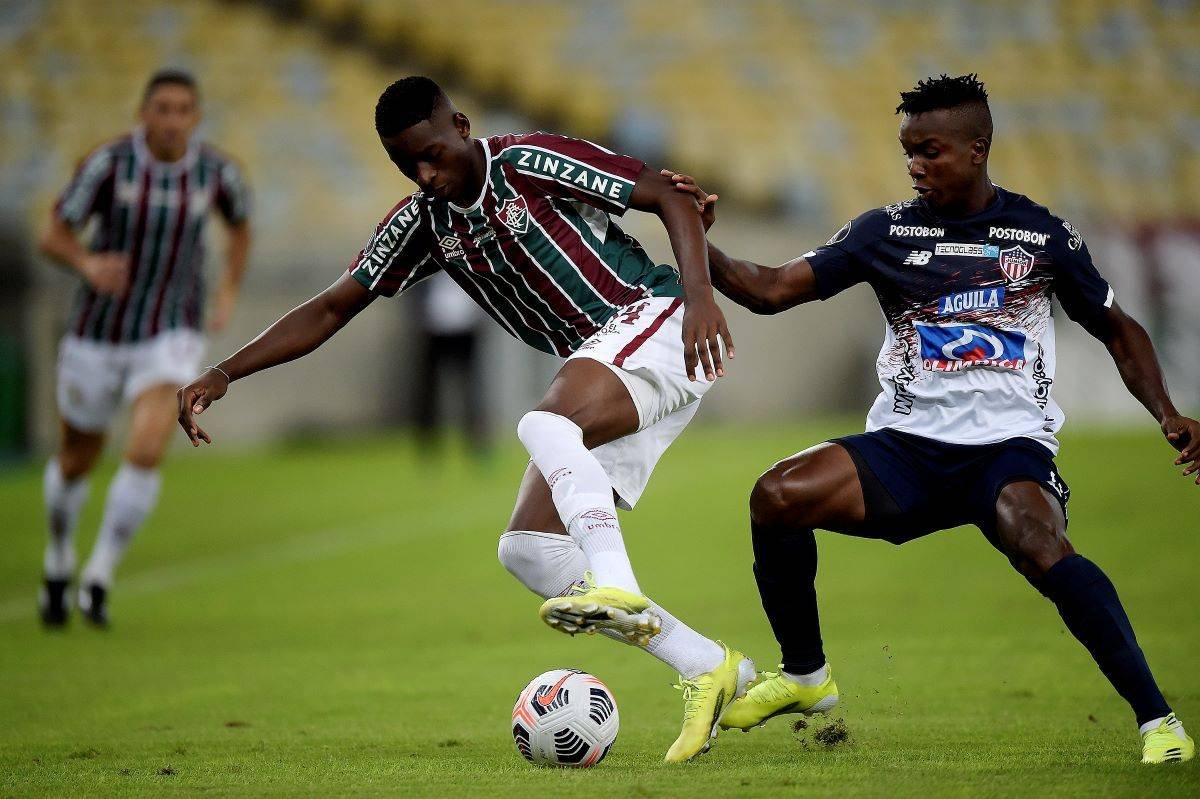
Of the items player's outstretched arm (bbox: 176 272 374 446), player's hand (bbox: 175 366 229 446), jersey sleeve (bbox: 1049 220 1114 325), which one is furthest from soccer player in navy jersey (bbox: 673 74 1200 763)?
player's hand (bbox: 175 366 229 446)

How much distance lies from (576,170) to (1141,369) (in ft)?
5.51

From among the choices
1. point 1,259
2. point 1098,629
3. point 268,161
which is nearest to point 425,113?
point 1098,629

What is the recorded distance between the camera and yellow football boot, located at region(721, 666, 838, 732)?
15.2 ft

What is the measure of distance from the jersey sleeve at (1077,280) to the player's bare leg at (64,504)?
5.25m

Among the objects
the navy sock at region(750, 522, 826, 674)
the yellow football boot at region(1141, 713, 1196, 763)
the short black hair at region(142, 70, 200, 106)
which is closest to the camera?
the yellow football boot at region(1141, 713, 1196, 763)

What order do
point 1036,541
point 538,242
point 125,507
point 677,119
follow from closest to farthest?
point 1036,541 < point 538,242 < point 125,507 < point 677,119

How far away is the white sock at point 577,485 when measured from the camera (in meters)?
4.14

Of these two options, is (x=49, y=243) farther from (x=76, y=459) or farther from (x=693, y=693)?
(x=693, y=693)

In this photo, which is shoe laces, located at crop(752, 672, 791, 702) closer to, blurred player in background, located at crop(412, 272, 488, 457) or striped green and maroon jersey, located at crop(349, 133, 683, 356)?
striped green and maroon jersey, located at crop(349, 133, 683, 356)

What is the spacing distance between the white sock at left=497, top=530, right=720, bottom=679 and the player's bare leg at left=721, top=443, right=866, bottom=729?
0.92 ft

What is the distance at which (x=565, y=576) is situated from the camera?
454 centimetres

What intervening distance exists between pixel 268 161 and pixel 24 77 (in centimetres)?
424

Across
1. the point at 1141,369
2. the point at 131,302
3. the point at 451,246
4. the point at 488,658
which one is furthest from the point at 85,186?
the point at 1141,369

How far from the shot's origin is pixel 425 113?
4.43 m
